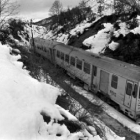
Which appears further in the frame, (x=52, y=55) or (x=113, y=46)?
(x=52, y=55)

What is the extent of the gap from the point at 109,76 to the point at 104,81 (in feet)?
2.02

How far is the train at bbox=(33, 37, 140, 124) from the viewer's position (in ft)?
27.7

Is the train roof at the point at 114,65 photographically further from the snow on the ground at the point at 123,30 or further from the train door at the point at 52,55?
the snow on the ground at the point at 123,30

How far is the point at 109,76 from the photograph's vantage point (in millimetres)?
9945

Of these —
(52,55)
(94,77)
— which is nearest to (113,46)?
(52,55)

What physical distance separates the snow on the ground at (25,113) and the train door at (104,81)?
5914 millimetres

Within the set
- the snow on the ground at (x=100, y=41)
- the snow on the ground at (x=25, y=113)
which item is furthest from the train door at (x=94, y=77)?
the snow on the ground at (x=100, y=41)

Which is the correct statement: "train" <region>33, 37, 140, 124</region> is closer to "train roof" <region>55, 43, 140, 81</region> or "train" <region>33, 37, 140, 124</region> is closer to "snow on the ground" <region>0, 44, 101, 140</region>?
"train roof" <region>55, 43, 140, 81</region>

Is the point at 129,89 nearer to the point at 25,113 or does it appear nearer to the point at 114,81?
the point at 114,81

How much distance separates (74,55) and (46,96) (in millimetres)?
9323

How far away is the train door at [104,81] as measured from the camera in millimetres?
10195

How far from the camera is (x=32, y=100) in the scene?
408 cm

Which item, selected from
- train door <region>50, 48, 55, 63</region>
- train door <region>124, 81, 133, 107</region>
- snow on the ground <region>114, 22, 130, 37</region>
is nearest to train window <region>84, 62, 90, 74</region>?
train door <region>124, 81, 133, 107</region>

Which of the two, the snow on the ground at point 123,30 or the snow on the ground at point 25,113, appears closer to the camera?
the snow on the ground at point 25,113
